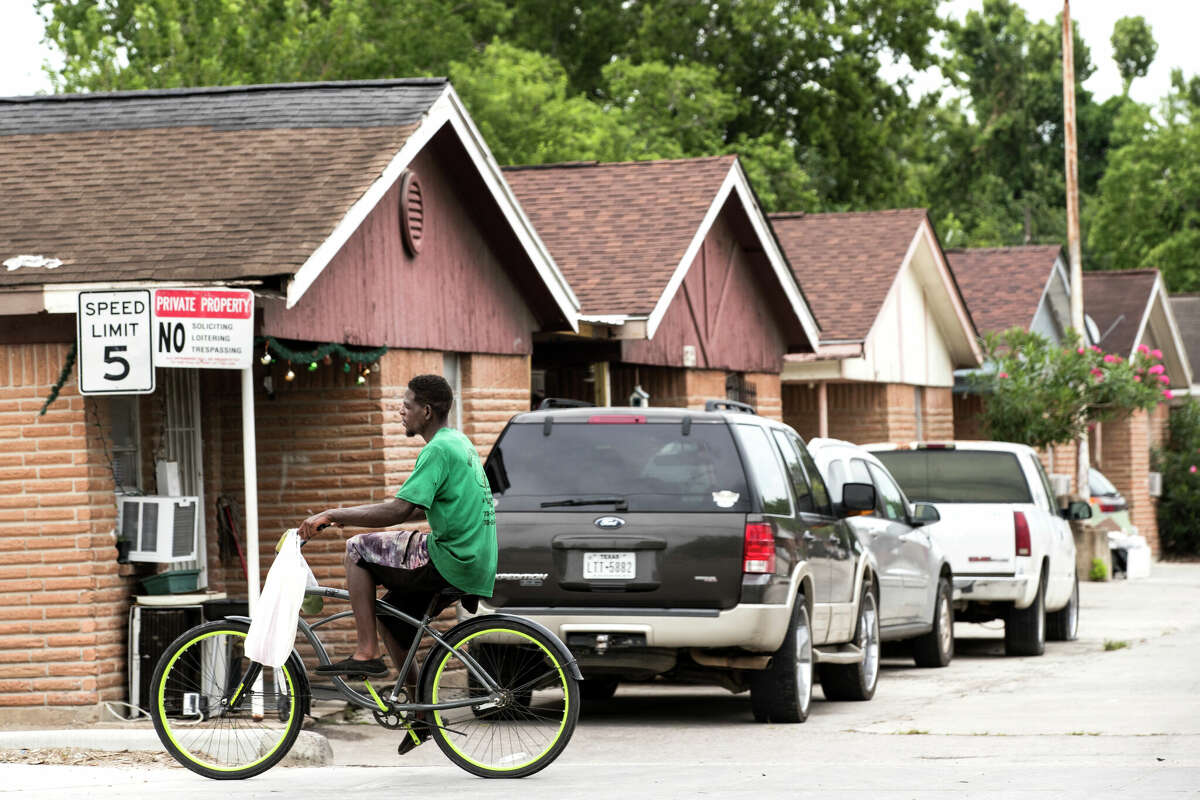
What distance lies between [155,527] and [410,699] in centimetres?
368

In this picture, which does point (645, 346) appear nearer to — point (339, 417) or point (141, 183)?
point (339, 417)

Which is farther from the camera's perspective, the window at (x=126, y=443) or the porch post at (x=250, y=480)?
the window at (x=126, y=443)

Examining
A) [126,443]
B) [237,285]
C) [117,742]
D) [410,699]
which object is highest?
[237,285]

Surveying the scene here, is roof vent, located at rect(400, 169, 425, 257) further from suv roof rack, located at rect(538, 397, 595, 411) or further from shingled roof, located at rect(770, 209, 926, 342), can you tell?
shingled roof, located at rect(770, 209, 926, 342)

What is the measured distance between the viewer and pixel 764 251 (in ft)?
75.5

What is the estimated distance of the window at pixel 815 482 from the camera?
13.2 meters

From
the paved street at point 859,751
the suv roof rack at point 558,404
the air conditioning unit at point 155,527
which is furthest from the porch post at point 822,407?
the air conditioning unit at point 155,527

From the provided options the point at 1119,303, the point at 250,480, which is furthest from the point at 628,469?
the point at 1119,303

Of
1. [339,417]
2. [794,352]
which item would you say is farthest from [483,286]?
[794,352]

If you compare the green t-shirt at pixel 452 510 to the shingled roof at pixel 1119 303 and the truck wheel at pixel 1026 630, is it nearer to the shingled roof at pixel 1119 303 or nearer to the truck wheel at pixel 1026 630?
the truck wheel at pixel 1026 630

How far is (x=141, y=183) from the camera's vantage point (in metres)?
13.7

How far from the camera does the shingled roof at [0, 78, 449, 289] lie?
40.2 ft

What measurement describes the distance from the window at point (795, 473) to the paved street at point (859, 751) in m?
1.35

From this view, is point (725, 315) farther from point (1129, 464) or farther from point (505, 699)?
point (1129, 464)
